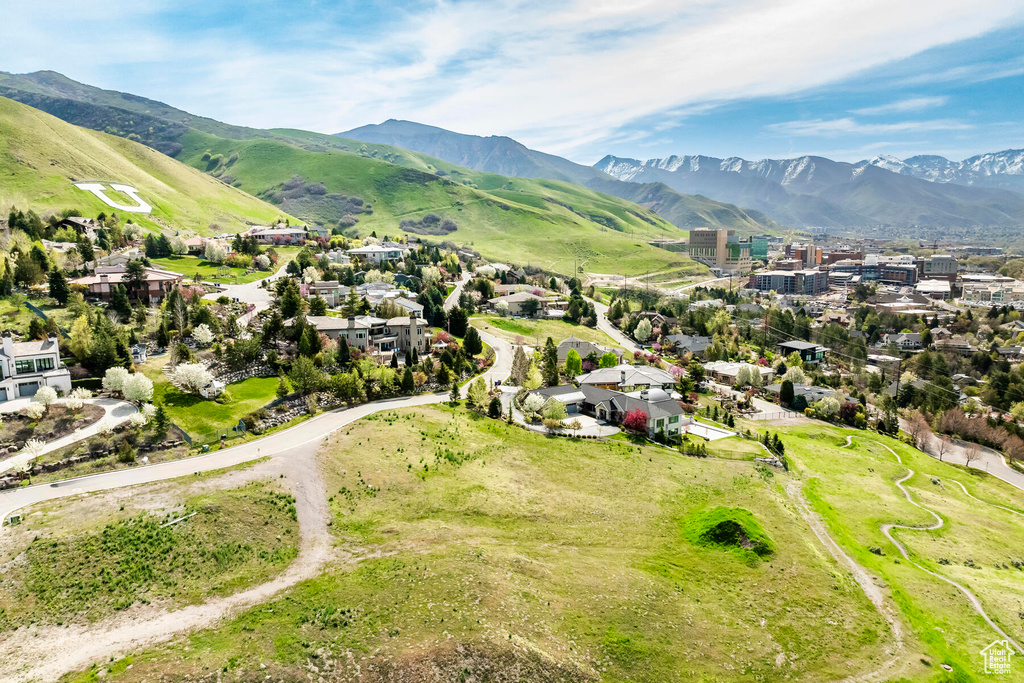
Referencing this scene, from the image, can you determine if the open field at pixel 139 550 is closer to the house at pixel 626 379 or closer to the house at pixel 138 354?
the house at pixel 138 354

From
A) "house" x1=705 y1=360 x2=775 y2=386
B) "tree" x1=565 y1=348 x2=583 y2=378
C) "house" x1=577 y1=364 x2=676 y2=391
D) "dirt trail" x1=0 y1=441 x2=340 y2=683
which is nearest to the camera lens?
"dirt trail" x1=0 y1=441 x2=340 y2=683

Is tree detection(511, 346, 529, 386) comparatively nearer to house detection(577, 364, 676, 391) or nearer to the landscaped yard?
house detection(577, 364, 676, 391)

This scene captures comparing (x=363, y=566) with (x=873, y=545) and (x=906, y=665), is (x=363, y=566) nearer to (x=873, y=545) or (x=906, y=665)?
(x=906, y=665)

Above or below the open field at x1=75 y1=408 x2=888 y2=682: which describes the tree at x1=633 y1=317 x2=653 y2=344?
above

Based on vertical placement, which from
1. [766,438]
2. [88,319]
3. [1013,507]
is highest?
[88,319]

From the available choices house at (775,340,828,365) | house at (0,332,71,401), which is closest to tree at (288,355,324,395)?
house at (0,332,71,401)

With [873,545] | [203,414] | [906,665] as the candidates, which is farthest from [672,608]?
[203,414]
